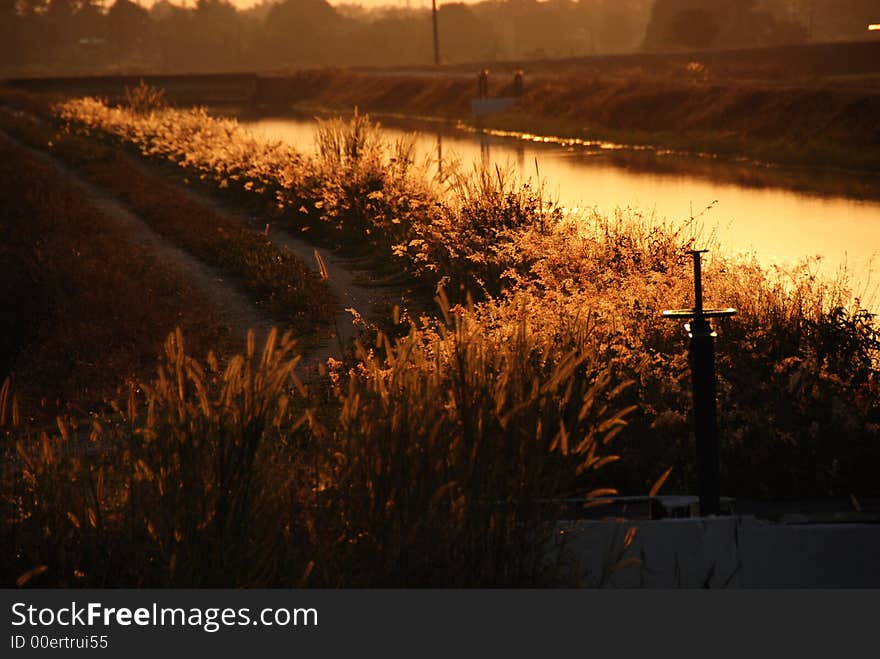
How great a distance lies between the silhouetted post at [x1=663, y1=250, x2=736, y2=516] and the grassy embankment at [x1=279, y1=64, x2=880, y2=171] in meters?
24.5

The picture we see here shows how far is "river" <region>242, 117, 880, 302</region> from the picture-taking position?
17.6 metres

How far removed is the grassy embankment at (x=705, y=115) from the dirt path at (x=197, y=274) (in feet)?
51.2

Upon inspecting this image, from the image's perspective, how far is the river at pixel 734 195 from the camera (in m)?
17.6

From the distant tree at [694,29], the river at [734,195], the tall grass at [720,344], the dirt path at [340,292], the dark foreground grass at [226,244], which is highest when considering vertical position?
the distant tree at [694,29]

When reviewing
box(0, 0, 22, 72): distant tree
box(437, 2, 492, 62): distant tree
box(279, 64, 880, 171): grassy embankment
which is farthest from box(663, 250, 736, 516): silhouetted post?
box(437, 2, 492, 62): distant tree

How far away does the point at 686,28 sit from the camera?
11188 centimetres

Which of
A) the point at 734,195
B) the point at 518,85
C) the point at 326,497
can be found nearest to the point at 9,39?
the point at 518,85

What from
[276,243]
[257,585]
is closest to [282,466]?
[257,585]

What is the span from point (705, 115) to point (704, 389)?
3535 centimetres

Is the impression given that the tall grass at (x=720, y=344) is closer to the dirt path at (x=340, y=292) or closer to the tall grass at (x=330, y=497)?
the dirt path at (x=340, y=292)

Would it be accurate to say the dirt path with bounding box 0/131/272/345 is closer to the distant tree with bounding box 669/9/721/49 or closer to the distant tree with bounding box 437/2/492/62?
the distant tree with bounding box 669/9/721/49

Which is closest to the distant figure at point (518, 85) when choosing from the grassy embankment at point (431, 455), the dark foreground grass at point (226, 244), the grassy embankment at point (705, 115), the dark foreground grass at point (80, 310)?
the grassy embankment at point (705, 115)

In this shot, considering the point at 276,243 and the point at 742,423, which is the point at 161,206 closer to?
the point at 276,243

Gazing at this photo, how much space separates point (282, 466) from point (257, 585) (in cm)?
60
